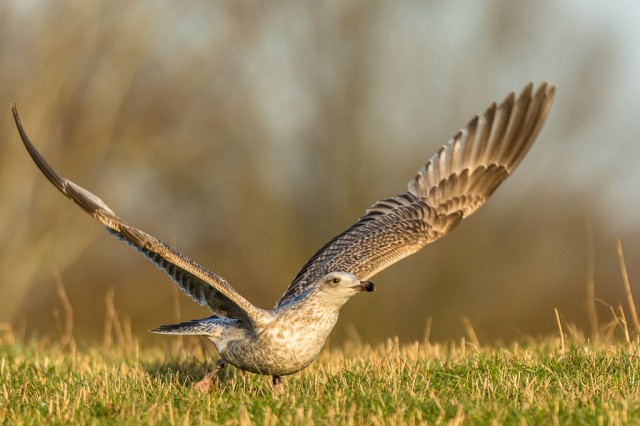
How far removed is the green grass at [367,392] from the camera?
5.32m

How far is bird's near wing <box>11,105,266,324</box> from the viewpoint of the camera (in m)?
6.51

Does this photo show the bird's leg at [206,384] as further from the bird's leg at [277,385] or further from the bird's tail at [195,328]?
the bird's leg at [277,385]

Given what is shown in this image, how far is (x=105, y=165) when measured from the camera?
2298 cm

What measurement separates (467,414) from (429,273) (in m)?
20.4

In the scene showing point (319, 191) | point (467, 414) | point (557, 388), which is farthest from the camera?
point (319, 191)

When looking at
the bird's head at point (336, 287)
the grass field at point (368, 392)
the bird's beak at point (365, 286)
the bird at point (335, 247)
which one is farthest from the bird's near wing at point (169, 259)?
the bird's beak at point (365, 286)

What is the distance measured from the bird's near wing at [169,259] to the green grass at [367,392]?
0.58 m

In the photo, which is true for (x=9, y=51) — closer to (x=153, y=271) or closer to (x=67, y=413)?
(x=153, y=271)

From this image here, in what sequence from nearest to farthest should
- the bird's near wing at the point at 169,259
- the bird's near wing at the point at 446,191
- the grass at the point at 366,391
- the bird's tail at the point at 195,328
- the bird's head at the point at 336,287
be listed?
the grass at the point at 366,391 < the bird's near wing at the point at 169,259 < the bird's head at the point at 336,287 < the bird's tail at the point at 195,328 < the bird's near wing at the point at 446,191

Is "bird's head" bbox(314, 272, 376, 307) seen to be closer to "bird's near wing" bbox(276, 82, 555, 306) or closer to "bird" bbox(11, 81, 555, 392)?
"bird" bbox(11, 81, 555, 392)

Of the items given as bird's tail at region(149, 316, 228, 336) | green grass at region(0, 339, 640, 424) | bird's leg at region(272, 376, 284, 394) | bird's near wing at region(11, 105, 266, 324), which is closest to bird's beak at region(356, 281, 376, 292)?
green grass at region(0, 339, 640, 424)

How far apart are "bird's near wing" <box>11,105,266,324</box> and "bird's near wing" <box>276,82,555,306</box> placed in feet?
3.51

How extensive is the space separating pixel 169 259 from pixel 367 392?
1.61 meters

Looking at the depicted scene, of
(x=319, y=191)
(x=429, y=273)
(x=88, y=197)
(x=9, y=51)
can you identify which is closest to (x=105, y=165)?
(x=9, y=51)
